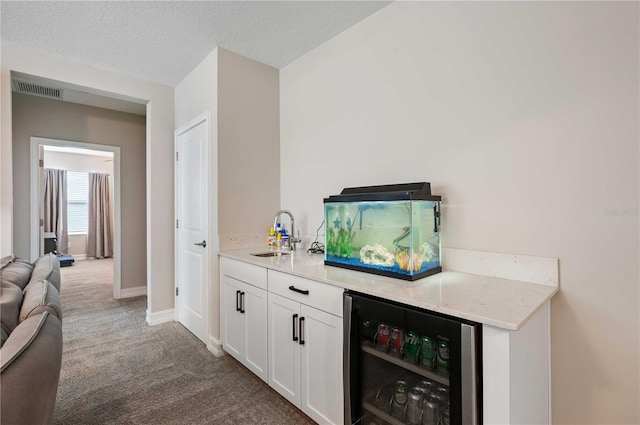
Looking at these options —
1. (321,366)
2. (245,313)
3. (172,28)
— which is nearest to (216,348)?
(245,313)

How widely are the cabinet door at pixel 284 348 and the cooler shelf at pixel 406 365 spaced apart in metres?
0.52

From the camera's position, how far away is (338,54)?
2486 millimetres

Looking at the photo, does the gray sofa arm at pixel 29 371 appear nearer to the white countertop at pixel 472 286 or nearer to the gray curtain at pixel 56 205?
the white countertop at pixel 472 286

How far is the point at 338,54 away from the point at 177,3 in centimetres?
121

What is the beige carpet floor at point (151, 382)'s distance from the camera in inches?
72.7

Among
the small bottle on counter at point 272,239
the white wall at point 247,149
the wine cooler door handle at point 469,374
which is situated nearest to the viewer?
the wine cooler door handle at point 469,374

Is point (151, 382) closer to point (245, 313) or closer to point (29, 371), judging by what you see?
point (245, 313)

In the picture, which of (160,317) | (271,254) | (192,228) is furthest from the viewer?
(160,317)

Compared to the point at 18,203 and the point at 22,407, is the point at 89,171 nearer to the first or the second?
the point at 18,203

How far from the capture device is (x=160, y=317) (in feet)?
11.1

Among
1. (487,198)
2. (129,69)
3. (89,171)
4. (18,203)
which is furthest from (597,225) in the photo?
(89,171)

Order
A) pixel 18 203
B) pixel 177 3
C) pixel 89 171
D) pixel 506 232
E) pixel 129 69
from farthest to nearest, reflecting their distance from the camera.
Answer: pixel 89 171, pixel 18 203, pixel 129 69, pixel 177 3, pixel 506 232

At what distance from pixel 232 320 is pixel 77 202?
25.1 ft

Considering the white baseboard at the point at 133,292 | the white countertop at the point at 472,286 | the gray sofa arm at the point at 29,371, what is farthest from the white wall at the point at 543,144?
the white baseboard at the point at 133,292
